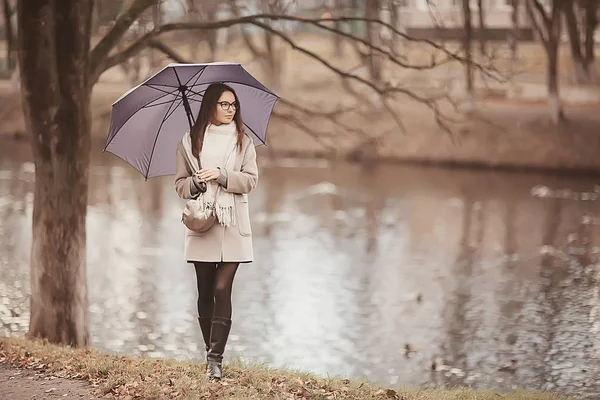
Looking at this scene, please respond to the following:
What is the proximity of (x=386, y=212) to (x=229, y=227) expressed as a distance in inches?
605

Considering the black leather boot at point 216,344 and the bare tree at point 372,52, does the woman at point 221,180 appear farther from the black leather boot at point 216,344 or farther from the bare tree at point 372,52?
the bare tree at point 372,52

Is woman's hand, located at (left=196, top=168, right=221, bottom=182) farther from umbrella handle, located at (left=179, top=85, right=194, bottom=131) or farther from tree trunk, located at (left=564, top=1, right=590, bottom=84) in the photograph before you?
tree trunk, located at (left=564, top=1, right=590, bottom=84)

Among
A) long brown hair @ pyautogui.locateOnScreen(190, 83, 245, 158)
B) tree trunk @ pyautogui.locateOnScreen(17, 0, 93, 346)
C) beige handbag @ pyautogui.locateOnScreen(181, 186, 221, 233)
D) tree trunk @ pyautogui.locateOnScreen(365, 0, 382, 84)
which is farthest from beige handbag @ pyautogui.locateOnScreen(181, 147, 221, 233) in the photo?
tree trunk @ pyautogui.locateOnScreen(365, 0, 382, 84)

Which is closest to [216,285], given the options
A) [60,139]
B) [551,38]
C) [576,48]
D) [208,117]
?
[208,117]

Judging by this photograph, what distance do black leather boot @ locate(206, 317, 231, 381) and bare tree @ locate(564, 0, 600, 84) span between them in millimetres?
24798

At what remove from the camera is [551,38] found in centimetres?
2895

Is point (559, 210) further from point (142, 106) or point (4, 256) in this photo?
point (142, 106)

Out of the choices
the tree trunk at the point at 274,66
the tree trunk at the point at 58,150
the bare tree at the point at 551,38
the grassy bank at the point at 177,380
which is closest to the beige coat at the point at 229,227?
the grassy bank at the point at 177,380

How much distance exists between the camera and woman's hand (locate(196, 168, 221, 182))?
5.40m

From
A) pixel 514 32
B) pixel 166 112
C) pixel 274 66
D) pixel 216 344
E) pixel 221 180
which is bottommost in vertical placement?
pixel 216 344

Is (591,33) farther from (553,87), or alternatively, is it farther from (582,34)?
(553,87)

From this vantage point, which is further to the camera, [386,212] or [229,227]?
[386,212]

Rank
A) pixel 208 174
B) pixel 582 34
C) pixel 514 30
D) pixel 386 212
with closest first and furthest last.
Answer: pixel 208 174 → pixel 386 212 → pixel 582 34 → pixel 514 30

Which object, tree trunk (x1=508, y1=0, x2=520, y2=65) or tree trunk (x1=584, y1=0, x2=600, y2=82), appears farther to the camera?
tree trunk (x1=508, y1=0, x2=520, y2=65)
